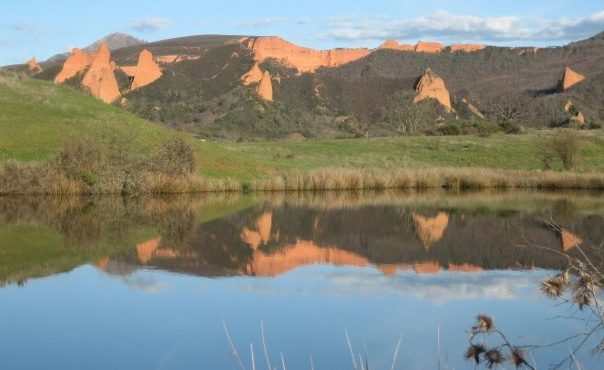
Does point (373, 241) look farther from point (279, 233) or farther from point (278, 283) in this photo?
point (278, 283)

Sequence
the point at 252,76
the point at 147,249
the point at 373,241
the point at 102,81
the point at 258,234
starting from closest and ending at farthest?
the point at 147,249 → the point at 373,241 → the point at 258,234 → the point at 102,81 → the point at 252,76

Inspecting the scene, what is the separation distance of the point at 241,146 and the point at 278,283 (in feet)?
130

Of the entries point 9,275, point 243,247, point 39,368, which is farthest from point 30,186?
point 39,368

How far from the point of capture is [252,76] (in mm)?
103625

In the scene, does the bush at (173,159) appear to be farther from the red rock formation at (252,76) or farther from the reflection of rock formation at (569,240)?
the red rock formation at (252,76)

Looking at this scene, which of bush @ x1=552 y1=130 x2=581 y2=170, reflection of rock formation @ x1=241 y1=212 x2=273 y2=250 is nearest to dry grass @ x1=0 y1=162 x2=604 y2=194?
bush @ x1=552 y1=130 x2=581 y2=170

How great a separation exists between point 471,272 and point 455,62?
135232mm

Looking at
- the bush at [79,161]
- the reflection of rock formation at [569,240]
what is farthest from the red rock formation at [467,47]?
the reflection of rock formation at [569,240]

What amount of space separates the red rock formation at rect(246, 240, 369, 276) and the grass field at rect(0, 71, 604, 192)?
17683mm

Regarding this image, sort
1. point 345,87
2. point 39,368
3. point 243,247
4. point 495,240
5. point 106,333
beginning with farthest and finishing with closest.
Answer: point 345,87, point 495,240, point 243,247, point 106,333, point 39,368

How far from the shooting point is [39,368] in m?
8.61

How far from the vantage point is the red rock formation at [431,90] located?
108062 mm

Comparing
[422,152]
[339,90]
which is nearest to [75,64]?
[339,90]

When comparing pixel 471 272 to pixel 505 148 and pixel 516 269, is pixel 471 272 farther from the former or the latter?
pixel 505 148
